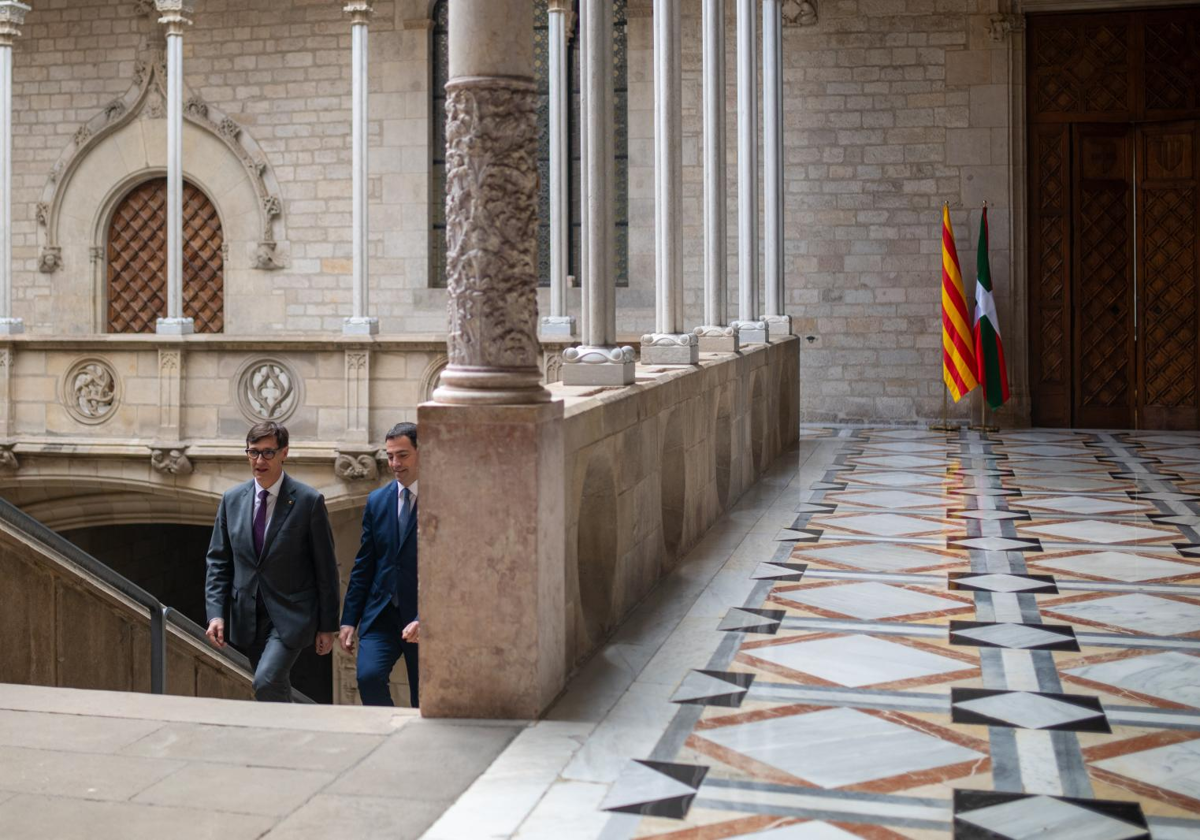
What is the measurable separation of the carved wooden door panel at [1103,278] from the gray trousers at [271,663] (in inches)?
337

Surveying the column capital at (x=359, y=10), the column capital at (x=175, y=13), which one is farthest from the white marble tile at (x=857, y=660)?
the column capital at (x=175, y=13)

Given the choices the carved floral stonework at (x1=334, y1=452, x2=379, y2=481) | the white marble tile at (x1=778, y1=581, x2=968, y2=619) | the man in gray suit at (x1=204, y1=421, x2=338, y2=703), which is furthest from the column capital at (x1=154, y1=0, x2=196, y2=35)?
the white marble tile at (x1=778, y1=581, x2=968, y2=619)

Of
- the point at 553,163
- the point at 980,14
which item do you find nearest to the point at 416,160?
the point at 553,163

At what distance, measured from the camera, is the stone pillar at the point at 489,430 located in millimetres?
3607

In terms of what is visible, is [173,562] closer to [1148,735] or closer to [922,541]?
[922,541]

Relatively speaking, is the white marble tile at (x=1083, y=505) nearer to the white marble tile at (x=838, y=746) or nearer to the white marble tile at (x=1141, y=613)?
the white marble tile at (x=1141, y=613)

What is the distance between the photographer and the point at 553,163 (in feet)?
34.8

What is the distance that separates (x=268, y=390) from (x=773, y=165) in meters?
3.92

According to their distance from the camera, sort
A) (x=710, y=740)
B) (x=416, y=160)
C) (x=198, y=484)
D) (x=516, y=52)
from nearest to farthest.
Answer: (x=710, y=740) < (x=516, y=52) < (x=198, y=484) < (x=416, y=160)

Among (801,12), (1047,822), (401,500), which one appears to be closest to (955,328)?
(801,12)

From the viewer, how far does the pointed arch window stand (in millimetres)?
12305

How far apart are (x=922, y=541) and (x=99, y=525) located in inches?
288

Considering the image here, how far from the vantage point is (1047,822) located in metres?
2.84

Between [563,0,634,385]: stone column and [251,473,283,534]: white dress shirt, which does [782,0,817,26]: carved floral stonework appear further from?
[251,473,283,534]: white dress shirt
